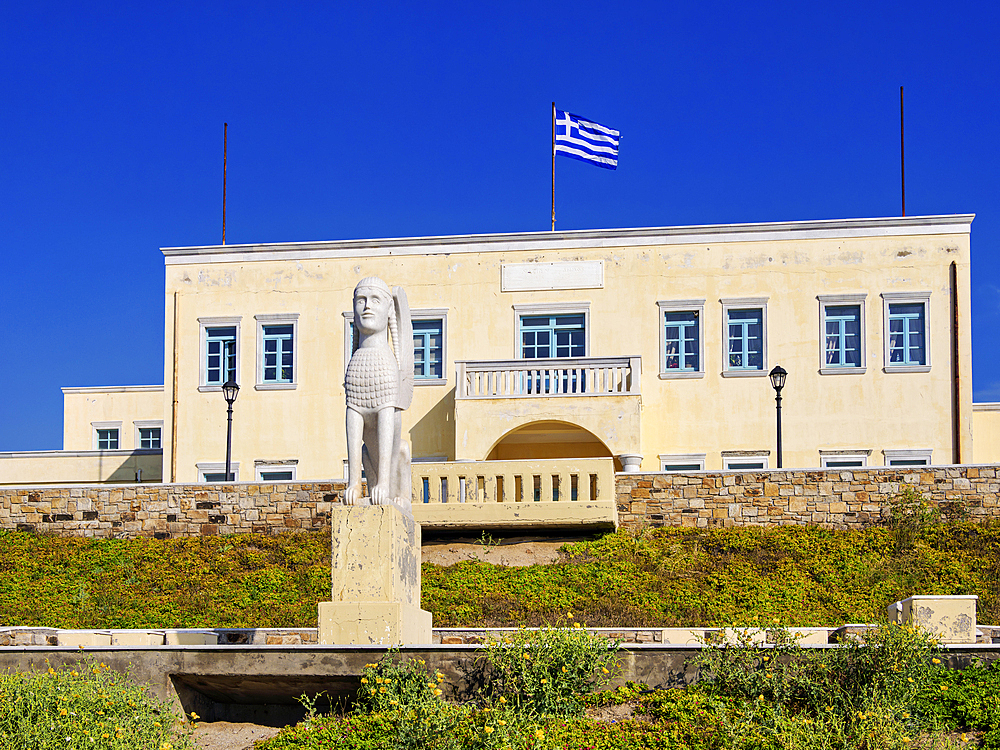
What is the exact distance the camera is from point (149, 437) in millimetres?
34188

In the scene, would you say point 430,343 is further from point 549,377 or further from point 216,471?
point 216,471

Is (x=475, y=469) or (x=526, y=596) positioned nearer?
(x=526, y=596)

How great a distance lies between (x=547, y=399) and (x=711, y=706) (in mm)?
15848

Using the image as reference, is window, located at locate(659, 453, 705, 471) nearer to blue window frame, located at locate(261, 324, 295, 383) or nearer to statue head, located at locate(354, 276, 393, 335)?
blue window frame, located at locate(261, 324, 295, 383)

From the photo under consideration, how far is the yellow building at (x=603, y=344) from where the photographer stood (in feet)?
84.9

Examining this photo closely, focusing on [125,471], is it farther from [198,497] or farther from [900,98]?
[900,98]

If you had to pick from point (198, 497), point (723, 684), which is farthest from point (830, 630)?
point (198, 497)

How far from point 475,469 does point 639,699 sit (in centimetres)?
1079

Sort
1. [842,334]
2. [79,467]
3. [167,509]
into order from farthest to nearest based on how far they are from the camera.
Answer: [79,467] < [842,334] < [167,509]

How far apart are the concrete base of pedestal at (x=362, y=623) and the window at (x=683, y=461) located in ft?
54.0

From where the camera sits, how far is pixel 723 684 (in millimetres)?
9484

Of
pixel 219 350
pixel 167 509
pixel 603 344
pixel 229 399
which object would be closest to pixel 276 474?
pixel 229 399

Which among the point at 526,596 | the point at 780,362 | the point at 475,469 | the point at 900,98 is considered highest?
the point at 900,98

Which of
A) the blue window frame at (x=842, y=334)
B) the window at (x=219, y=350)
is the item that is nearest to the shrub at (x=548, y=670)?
the blue window frame at (x=842, y=334)
